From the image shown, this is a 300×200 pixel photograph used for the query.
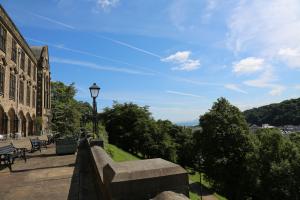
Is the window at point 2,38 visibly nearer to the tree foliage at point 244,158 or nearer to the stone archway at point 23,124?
the stone archway at point 23,124

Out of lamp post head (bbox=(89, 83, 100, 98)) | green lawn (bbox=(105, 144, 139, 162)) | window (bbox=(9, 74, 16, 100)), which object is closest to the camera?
lamp post head (bbox=(89, 83, 100, 98))

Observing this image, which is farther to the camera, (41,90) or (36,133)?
(41,90)

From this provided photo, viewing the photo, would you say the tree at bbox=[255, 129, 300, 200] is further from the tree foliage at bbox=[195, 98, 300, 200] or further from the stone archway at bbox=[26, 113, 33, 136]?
the stone archway at bbox=[26, 113, 33, 136]

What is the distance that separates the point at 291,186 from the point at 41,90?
38344mm

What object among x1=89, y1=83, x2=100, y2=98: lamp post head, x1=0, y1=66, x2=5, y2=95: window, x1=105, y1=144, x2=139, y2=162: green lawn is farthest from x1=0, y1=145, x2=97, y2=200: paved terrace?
x1=0, y1=66, x2=5, y2=95: window

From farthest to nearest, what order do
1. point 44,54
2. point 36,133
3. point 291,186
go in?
point 44,54 → point 36,133 → point 291,186

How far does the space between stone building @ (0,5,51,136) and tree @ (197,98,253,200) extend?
2369 cm

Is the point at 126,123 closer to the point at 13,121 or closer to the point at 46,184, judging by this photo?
the point at 13,121

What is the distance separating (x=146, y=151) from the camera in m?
60.7

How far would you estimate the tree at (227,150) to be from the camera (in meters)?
36.2

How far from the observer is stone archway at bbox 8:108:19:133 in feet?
108

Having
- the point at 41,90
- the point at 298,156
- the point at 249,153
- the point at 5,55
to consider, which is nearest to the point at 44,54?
the point at 41,90

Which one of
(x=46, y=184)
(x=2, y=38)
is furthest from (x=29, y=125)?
(x=46, y=184)

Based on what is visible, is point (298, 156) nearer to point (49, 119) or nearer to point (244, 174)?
point (244, 174)
